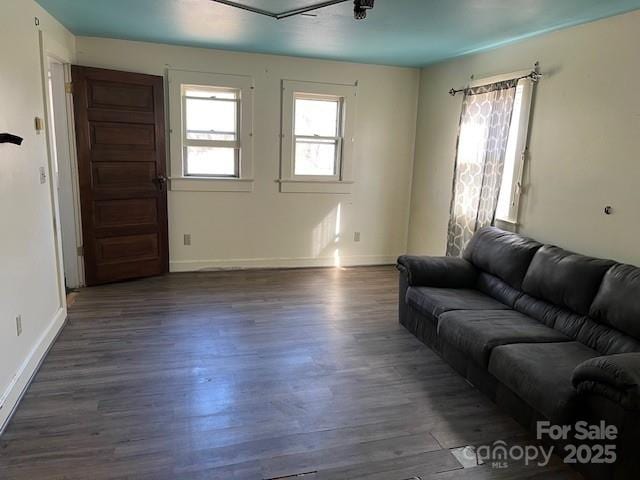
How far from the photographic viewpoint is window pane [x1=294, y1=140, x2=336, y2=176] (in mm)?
5383

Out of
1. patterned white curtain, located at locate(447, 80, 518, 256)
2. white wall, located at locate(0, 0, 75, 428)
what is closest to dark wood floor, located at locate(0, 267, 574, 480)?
white wall, located at locate(0, 0, 75, 428)

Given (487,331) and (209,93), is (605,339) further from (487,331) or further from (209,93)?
(209,93)

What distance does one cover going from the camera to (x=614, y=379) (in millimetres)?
1833

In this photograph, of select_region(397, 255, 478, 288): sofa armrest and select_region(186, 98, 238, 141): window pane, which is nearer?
select_region(397, 255, 478, 288): sofa armrest

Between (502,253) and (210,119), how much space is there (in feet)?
11.1

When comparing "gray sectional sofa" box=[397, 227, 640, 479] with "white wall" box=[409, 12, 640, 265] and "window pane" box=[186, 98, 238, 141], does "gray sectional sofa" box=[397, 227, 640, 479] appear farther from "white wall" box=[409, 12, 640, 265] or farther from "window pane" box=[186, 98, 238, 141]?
"window pane" box=[186, 98, 238, 141]

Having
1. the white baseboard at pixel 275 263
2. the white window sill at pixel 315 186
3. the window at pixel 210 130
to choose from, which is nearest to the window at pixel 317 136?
the white window sill at pixel 315 186

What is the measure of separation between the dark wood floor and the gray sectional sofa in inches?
8.8

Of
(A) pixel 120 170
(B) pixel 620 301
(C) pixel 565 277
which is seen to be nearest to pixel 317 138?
(A) pixel 120 170

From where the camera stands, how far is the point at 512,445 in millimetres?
2277

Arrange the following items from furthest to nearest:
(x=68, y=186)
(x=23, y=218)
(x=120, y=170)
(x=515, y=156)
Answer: (x=120, y=170), (x=68, y=186), (x=515, y=156), (x=23, y=218)

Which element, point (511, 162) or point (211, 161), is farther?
point (211, 161)

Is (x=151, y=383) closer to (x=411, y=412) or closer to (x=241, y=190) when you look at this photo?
(x=411, y=412)

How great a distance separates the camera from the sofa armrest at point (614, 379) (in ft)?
5.82
